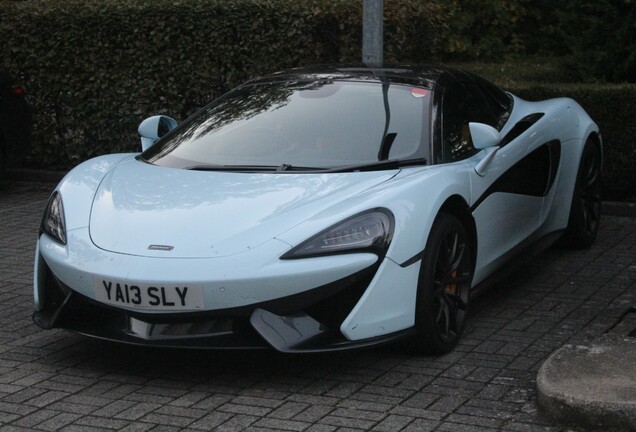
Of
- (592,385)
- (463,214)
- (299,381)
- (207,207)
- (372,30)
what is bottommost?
(299,381)

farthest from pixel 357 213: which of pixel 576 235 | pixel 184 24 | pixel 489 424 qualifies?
pixel 184 24

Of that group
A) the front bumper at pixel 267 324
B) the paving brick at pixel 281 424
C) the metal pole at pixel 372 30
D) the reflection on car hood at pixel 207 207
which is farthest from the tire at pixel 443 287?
the metal pole at pixel 372 30

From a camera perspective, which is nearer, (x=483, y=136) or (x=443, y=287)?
(x=443, y=287)

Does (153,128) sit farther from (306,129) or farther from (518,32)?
(518,32)

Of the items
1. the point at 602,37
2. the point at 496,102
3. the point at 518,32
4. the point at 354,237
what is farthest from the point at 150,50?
the point at 518,32

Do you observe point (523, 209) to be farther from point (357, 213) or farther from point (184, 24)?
point (184, 24)

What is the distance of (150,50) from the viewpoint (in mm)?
10500

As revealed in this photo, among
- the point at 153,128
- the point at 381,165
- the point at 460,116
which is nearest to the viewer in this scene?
the point at 381,165

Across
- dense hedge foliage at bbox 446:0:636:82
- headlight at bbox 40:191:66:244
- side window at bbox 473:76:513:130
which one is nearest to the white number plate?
headlight at bbox 40:191:66:244

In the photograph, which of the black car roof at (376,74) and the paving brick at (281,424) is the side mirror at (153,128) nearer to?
the black car roof at (376,74)

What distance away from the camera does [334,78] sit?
655cm

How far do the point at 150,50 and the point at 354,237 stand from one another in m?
5.92

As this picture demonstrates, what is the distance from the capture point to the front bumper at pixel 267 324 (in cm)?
493

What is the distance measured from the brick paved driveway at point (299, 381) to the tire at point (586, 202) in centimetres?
111
